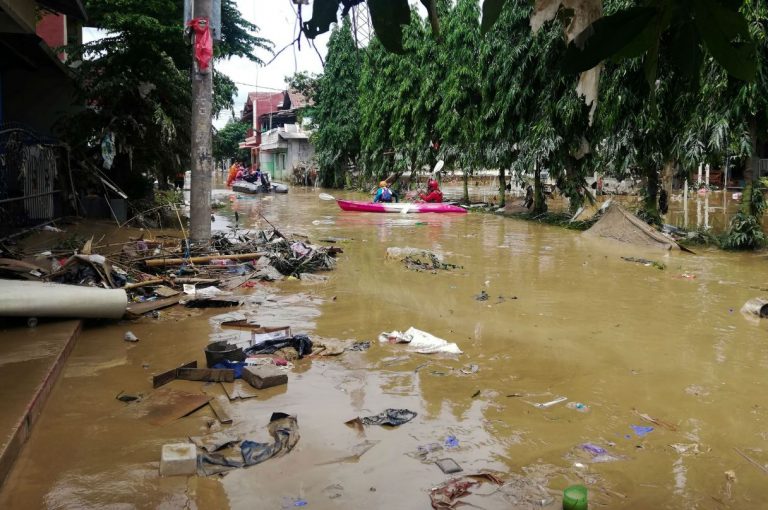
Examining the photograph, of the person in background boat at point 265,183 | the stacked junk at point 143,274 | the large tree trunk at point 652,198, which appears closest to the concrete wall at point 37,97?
the stacked junk at point 143,274

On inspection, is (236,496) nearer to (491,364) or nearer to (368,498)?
(368,498)

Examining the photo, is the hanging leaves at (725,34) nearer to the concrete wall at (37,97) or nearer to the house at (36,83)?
the house at (36,83)

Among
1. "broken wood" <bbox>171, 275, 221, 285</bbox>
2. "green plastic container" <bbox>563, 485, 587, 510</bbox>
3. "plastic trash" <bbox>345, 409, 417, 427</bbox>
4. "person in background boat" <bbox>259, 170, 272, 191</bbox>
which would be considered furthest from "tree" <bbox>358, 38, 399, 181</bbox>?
"green plastic container" <bbox>563, 485, 587, 510</bbox>

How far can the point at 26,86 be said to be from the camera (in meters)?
13.0

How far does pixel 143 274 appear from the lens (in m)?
7.54

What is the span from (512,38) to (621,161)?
17.6 ft

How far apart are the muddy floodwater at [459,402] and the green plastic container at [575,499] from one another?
0.18 m

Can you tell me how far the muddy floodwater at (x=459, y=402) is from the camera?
10.3ft

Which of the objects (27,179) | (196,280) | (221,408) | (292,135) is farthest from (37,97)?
Answer: (292,135)

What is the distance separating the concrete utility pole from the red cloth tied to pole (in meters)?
0.21

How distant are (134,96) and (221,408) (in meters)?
10.4

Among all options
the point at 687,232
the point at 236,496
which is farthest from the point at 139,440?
the point at 687,232

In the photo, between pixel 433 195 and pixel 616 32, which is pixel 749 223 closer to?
pixel 433 195

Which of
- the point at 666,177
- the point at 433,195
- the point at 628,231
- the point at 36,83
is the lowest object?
the point at 628,231
